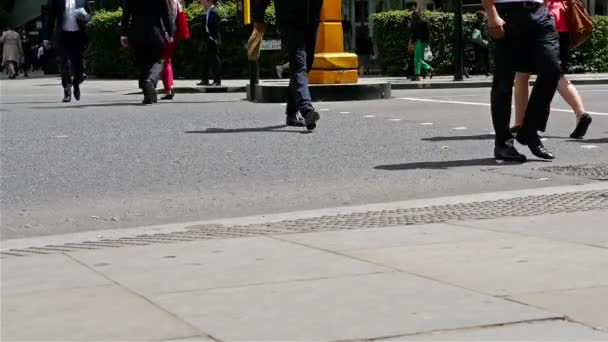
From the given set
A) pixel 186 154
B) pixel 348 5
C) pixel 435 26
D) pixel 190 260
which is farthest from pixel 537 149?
pixel 348 5

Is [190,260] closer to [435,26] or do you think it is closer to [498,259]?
[498,259]

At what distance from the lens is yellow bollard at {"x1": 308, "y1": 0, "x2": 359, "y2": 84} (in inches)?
760

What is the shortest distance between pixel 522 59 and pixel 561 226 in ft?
10.4

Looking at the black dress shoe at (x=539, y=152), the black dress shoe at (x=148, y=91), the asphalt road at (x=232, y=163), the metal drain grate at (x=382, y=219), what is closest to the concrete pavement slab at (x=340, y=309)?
the metal drain grate at (x=382, y=219)

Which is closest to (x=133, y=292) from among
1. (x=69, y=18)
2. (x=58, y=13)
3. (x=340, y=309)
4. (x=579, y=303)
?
(x=340, y=309)

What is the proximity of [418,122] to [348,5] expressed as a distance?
2918 cm

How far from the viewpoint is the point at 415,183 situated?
9234 millimetres

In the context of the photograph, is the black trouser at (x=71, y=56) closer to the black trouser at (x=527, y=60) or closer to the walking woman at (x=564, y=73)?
the walking woman at (x=564, y=73)

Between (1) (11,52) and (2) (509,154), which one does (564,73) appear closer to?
(2) (509,154)

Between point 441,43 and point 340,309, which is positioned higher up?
point 340,309

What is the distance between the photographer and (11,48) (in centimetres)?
4556


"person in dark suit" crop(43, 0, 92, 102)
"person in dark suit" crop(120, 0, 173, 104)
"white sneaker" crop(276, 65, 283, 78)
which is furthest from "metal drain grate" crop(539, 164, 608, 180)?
"white sneaker" crop(276, 65, 283, 78)

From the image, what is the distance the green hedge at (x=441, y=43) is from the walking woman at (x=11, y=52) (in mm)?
16137

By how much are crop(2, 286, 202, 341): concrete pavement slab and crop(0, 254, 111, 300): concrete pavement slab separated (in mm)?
129
